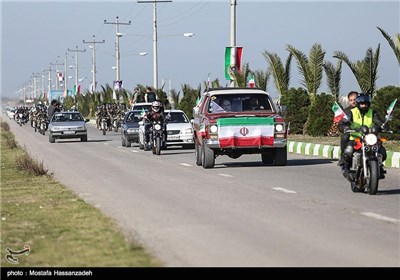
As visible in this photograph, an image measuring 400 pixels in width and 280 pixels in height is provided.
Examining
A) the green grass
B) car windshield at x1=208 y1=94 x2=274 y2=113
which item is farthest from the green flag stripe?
the green grass

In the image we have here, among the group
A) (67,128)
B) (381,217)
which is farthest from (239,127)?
(67,128)

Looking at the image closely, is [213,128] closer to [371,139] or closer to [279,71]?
[371,139]

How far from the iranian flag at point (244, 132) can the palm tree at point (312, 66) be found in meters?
19.1

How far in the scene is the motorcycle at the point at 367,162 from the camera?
17031 mm

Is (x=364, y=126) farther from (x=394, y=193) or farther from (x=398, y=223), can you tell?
(x=398, y=223)

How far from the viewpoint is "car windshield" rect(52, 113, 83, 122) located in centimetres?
4675

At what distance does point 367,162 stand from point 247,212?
3.48m

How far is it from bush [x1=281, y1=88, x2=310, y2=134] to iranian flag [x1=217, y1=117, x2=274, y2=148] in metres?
18.8

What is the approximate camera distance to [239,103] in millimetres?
25453

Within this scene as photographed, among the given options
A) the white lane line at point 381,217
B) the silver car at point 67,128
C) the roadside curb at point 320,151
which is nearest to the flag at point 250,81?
the silver car at point 67,128

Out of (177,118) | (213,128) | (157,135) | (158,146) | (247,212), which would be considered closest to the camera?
(247,212)

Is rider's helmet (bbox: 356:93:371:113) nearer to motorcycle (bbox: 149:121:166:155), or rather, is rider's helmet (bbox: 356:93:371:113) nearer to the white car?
motorcycle (bbox: 149:121:166:155)

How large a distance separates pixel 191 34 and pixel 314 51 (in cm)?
2343

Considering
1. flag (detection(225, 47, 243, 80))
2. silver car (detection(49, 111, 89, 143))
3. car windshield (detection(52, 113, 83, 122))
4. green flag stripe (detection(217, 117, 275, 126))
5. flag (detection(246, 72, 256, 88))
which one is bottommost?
silver car (detection(49, 111, 89, 143))
